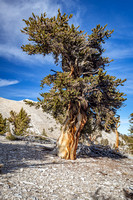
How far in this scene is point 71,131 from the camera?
8.95 meters

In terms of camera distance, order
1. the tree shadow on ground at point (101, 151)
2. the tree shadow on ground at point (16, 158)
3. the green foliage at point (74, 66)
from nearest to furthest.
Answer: the tree shadow on ground at point (16, 158) → the green foliage at point (74, 66) → the tree shadow on ground at point (101, 151)

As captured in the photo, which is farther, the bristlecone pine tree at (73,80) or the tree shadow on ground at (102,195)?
the bristlecone pine tree at (73,80)

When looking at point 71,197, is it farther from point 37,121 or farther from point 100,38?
point 37,121

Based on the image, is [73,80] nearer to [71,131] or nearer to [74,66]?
[74,66]

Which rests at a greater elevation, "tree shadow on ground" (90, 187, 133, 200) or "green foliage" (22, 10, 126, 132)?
"green foliage" (22, 10, 126, 132)

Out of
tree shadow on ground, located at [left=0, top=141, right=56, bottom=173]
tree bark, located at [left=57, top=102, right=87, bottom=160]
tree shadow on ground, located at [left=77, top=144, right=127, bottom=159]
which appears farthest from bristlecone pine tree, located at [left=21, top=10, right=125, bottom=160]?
tree shadow on ground, located at [left=77, top=144, right=127, bottom=159]

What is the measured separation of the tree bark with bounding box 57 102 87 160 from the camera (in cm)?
872

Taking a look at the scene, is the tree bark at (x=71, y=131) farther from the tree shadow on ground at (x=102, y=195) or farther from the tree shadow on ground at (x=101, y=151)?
the tree shadow on ground at (x=102, y=195)

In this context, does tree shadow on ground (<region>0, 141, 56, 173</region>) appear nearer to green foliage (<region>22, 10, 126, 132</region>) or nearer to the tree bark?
the tree bark

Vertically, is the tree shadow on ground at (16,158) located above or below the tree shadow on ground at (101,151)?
below

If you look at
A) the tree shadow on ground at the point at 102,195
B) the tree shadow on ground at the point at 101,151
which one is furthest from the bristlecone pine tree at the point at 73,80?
the tree shadow on ground at the point at 102,195

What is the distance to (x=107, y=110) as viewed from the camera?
9.19 meters

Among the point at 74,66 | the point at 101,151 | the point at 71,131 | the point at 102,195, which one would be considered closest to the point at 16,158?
the point at 71,131

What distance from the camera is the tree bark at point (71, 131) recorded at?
872 centimetres
